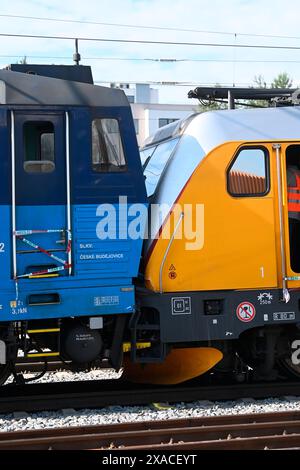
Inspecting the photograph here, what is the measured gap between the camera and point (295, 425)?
20.2 ft

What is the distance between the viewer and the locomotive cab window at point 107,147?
6.89 meters

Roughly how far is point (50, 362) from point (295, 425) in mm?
3895

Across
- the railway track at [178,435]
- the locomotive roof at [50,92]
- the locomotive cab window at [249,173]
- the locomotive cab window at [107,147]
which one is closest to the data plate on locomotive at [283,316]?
the railway track at [178,435]

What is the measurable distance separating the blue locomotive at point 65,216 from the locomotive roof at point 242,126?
0.81 m

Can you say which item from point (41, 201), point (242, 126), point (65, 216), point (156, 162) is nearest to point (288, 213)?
point (242, 126)

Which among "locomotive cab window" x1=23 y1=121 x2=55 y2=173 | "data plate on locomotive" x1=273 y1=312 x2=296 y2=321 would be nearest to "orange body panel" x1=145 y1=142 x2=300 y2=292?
"data plate on locomotive" x1=273 y1=312 x2=296 y2=321

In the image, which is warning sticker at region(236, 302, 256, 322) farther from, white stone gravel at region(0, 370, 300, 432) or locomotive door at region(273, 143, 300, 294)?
white stone gravel at region(0, 370, 300, 432)

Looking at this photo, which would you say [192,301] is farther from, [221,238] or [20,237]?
[20,237]

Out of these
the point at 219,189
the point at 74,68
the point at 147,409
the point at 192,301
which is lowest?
the point at 147,409

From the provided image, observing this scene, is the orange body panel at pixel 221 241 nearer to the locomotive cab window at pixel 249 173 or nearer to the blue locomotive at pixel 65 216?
the locomotive cab window at pixel 249 173

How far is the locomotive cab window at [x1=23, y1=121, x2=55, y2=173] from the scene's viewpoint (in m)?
6.77

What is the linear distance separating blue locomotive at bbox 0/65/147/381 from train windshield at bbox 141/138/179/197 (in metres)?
0.69

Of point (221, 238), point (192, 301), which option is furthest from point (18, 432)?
point (221, 238)
